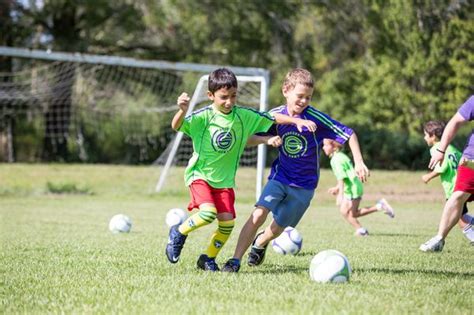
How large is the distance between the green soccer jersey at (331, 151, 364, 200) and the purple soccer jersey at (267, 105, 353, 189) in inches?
173

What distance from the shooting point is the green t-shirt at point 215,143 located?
21.7ft

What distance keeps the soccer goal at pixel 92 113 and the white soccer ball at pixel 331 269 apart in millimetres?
21549

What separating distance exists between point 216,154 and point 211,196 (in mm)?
375

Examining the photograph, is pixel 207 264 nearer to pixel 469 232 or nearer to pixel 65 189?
pixel 469 232

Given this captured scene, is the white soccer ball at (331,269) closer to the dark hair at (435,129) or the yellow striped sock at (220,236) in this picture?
the yellow striped sock at (220,236)

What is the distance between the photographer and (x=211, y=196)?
661cm

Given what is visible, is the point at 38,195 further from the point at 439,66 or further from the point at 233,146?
the point at 439,66

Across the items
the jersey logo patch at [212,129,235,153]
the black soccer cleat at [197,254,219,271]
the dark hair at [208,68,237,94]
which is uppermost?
the dark hair at [208,68,237,94]

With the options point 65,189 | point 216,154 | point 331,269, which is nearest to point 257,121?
point 216,154

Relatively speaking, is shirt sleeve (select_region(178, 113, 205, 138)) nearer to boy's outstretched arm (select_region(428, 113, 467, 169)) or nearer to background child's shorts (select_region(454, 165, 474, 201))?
boy's outstretched arm (select_region(428, 113, 467, 169))

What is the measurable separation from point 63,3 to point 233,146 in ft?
88.7

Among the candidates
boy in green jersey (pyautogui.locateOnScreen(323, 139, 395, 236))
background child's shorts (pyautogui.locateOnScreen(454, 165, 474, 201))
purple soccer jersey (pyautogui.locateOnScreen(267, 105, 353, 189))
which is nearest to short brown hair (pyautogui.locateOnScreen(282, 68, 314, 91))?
purple soccer jersey (pyautogui.locateOnScreen(267, 105, 353, 189))

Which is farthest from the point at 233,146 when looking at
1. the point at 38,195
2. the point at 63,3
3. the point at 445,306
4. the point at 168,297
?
the point at 63,3

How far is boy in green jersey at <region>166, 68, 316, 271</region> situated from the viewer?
21.5ft
